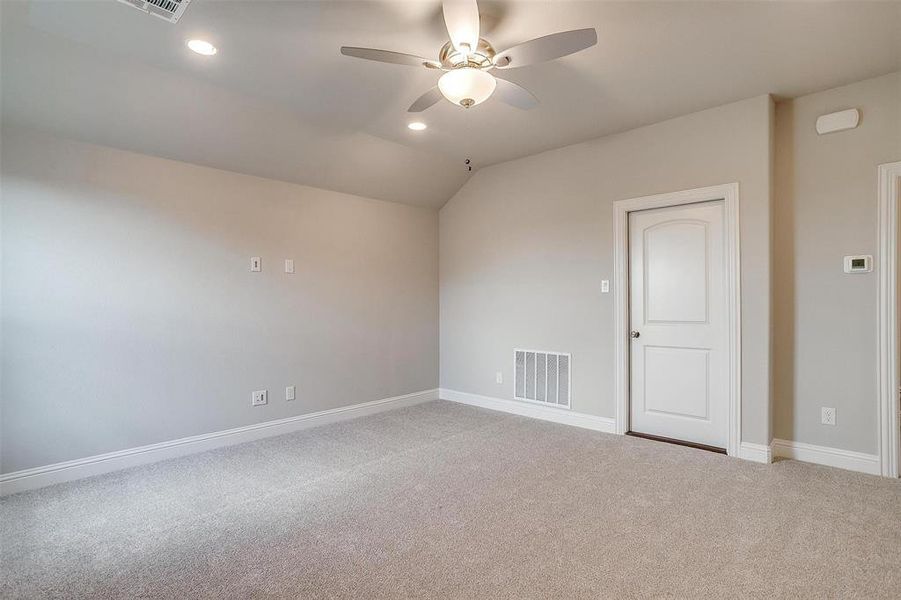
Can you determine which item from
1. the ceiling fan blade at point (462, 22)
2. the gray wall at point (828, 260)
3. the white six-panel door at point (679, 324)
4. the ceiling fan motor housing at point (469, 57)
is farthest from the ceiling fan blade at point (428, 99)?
the gray wall at point (828, 260)

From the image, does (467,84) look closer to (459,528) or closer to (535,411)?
(459,528)

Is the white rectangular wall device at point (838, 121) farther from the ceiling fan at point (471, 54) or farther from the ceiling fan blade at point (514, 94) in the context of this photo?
the ceiling fan at point (471, 54)

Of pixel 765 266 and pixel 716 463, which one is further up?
pixel 765 266

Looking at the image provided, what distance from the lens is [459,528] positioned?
7.54 ft

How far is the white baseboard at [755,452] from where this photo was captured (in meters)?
3.18

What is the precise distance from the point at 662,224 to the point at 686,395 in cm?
141

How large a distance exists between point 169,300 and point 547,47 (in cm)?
313

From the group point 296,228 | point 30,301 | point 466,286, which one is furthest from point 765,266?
point 30,301

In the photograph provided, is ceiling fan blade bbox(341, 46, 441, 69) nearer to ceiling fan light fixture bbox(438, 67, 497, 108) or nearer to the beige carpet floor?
ceiling fan light fixture bbox(438, 67, 497, 108)

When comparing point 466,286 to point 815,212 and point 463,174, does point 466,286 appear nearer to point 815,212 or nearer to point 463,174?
point 463,174

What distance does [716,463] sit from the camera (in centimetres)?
318

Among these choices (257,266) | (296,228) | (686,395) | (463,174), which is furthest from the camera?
(463,174)

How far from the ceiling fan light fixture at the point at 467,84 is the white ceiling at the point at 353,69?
0.32 meters

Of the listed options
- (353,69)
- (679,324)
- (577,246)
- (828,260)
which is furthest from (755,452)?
(353,69)
